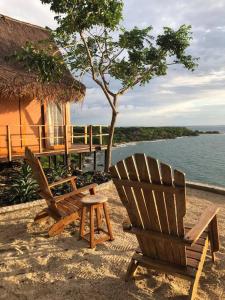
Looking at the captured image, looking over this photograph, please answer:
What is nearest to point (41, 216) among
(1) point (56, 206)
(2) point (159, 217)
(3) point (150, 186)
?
(1) point (56, 206)

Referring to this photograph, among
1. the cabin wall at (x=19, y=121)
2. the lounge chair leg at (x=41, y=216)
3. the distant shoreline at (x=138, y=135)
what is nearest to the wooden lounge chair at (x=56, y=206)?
the lounge chair leg at (x=41, y=216)

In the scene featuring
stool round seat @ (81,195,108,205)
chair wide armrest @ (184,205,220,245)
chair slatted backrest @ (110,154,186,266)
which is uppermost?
chair slatted backrest @ (110,154,186,266)

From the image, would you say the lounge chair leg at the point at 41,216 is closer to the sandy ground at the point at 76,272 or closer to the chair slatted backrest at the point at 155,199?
the sandy ground at the point at 76,272

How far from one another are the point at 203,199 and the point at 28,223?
4.13m

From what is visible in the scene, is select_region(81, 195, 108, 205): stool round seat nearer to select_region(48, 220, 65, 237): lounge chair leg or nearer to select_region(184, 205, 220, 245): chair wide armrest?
select_region(48, 220, 65, 237): lounge chair leg

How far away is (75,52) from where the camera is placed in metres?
10.6

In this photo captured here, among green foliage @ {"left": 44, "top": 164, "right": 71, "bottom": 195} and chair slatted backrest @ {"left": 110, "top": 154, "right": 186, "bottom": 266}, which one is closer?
chair slatted backrest @ {"left": 110, "top": 154, "right": 186, "bottom": 266}

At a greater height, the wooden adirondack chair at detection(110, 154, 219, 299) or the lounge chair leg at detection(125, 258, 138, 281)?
the wooden adirondack chair at detection(110, 154, 219, 299)

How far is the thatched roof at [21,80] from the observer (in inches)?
394

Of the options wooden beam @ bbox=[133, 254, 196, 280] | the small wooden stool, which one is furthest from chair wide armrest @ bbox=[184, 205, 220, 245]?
the small wooden stool

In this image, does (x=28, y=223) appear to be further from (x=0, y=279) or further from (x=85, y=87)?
(x=85, y=87)

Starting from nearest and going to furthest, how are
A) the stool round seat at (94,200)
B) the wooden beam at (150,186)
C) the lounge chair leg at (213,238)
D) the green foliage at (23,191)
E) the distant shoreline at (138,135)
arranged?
the wooden beam at (150,186) → the lounge chair leg at (213,238) → the stool round seat at (94,200) → the green foliage at (23,191) → the distant shoreline at (138,135)

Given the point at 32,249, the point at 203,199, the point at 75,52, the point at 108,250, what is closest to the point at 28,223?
the point at 32,249

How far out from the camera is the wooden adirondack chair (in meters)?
3.04
